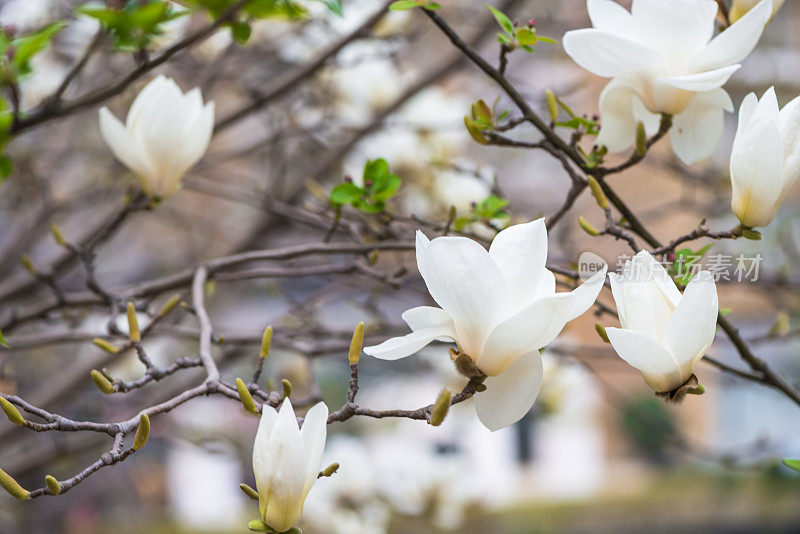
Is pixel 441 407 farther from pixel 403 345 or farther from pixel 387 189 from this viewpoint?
pixel 387 189

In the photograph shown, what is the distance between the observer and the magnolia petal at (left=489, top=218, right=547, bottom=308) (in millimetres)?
440

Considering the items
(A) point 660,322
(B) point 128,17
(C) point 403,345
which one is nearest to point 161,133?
(B) point 128,17

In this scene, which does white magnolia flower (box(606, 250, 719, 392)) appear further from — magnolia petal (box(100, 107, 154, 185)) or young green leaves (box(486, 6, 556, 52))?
magnolia petal (box(100, 107, 154, 185))

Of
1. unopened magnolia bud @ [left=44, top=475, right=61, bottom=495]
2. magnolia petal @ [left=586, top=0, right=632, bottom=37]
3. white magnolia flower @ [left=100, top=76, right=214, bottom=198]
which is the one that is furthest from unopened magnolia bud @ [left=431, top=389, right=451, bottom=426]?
white magnolia flower @ [left=100, top=76, right=214, bottom=198]

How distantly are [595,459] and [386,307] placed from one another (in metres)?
2.81

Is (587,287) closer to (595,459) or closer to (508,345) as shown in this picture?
(508,345)

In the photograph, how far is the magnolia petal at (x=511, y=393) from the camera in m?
0.47

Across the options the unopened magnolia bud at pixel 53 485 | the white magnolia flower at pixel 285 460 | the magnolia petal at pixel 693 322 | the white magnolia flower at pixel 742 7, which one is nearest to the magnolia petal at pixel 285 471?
the white magnolia flower at pixel 285 460

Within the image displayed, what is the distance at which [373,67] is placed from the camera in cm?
162

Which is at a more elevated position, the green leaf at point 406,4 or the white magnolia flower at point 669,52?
the green leaf at point 406,4

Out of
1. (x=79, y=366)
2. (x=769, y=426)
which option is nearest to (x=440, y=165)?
(x=79, y=366)

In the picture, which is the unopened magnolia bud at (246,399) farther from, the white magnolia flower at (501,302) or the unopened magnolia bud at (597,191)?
the unopened magnolia bud at (597,191)

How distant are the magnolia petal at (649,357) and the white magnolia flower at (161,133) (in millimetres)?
462

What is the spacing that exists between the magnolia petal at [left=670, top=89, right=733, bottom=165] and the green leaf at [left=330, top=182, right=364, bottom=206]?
0.89 feet
